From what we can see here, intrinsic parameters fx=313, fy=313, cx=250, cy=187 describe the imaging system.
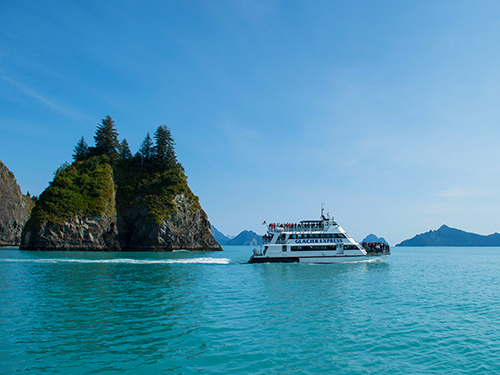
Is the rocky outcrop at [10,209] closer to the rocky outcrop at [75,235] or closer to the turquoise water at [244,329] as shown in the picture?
the rocky outcrop at [75,235]

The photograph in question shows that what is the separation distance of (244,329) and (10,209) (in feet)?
496

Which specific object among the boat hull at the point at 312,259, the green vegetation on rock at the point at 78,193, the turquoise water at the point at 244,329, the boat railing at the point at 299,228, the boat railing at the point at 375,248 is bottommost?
the turquoise water at the point at 244,329

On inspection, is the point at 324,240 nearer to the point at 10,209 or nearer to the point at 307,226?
the point at 307,226

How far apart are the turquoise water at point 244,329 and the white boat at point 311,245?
17815 millimetres

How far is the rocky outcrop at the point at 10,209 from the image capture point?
126m

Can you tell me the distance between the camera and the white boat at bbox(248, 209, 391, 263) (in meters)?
44.6

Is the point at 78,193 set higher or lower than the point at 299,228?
higher

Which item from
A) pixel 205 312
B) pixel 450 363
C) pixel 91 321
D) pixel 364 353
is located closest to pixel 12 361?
pixel 91 321

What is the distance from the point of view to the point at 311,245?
4509 cm

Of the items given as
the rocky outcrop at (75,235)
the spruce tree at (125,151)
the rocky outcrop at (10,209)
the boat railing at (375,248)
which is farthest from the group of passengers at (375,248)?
the rocky outcrop at (10,209)

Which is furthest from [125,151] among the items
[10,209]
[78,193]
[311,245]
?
[311,245]

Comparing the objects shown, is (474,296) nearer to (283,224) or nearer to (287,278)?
(287,278)

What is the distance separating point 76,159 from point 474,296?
359 feet

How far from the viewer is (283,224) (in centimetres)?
4612
